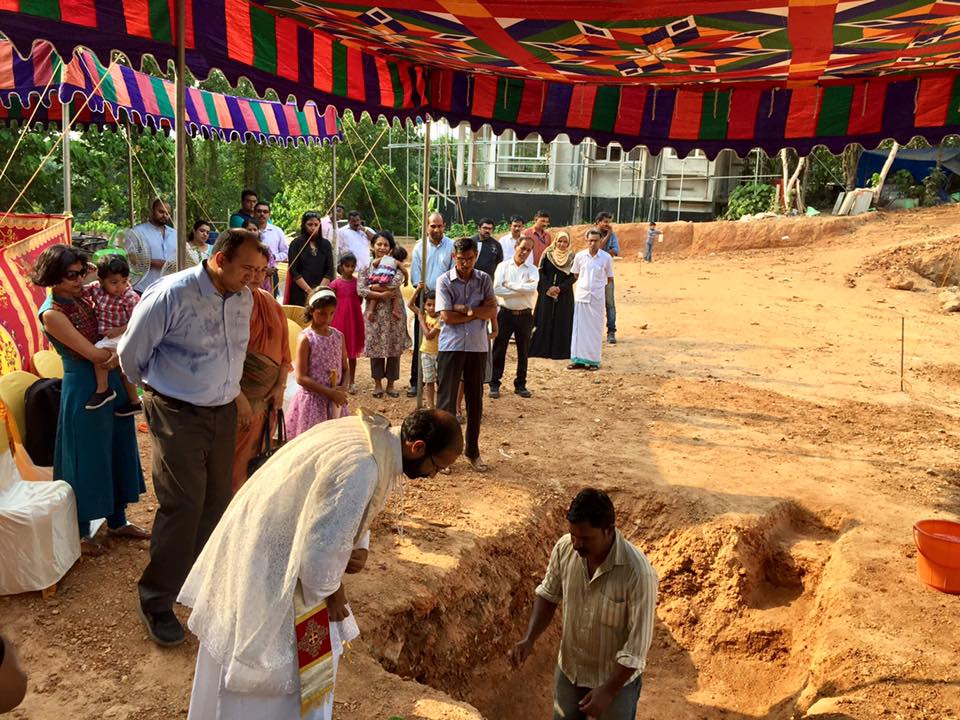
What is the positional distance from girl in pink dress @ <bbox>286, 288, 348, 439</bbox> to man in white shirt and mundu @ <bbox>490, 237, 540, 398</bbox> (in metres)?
3.16

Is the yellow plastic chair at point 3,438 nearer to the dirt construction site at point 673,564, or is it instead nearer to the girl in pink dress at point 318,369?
the dirt construction site at point 673,564

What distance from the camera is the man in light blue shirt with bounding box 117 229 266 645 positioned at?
138 inches

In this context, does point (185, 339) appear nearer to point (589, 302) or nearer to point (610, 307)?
point (589, 302)

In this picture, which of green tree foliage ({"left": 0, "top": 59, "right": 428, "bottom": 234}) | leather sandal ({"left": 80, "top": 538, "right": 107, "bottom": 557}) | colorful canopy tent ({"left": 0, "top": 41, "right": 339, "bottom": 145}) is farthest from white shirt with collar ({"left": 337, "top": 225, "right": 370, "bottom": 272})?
leather sandal ({"left": 80, "top": 538, "right": 107, "bottom": 557})

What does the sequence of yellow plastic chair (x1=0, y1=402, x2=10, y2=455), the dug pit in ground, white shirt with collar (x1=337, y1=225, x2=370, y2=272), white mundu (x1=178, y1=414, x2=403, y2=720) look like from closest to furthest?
1. white mundu (x1=178, y1=414, x2=403, y2=720)
2. yellow plastic chair (x1=0, y1=402, x2=10, y2=455)
3. the dug pit in ground
4. white shirt with collar (x1=337, y1=225, x2=370, y2=272)

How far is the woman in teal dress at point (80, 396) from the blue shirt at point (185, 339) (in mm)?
807

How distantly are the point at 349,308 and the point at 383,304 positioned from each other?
1.14 ft

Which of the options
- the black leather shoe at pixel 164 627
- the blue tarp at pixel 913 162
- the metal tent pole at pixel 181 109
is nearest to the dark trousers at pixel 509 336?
the metal tent pole at pixel 181 109

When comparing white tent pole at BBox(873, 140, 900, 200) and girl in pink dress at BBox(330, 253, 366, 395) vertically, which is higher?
white tent pole at BBox(873, 140, 900, 200)

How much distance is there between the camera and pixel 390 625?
14.3 ft

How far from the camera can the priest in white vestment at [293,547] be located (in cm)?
236

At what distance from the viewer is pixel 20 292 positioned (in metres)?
6.88

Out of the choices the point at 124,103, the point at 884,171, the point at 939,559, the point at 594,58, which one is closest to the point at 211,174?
the point at 124,103

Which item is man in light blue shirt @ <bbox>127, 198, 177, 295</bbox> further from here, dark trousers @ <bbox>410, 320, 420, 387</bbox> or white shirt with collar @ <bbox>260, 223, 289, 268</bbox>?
dark trousers @ <bbox>410, 320, 420, 387</bbox>
